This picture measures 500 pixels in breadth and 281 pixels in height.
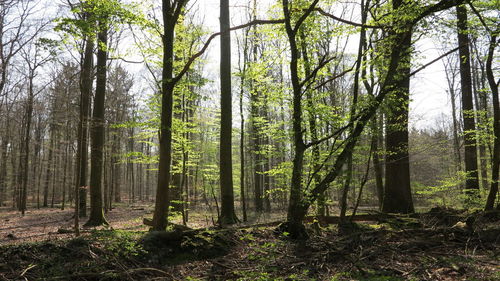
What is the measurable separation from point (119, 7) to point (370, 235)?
8059mm

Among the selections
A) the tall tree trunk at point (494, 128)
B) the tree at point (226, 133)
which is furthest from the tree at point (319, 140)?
the tree at point (226, 133)

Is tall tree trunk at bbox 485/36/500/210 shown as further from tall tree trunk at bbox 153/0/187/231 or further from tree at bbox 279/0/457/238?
tall tree trunk at bbox 153/0/187/231

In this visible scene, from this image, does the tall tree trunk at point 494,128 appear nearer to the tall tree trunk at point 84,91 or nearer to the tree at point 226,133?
the tree at point 226,133

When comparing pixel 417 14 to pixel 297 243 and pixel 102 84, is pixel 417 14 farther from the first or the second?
pixel 102 84

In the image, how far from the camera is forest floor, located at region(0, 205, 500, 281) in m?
4.62

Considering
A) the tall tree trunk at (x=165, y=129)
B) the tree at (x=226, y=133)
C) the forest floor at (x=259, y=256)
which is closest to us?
the forest floor at (x=259, y=256)

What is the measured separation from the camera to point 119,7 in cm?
714

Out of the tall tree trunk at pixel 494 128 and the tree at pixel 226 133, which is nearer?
the tall tree trunk at pixel 494 128

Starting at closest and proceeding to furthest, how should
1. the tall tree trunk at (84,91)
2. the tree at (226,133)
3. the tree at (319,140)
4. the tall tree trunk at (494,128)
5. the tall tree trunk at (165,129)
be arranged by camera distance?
the tree at (319,140) < the tall tree trunk at (165,129) < the tall tree trunk at (494,128) < the tall tree trunk at (84,91) < the tree at (226,133)

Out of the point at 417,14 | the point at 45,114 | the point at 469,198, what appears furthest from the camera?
the point at 45,114

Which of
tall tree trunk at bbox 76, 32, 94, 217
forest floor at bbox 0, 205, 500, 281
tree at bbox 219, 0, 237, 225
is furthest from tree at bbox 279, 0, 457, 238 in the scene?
tall tree trunk at bbox 76, 32, 94, 217

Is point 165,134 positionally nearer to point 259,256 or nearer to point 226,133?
point 259,256

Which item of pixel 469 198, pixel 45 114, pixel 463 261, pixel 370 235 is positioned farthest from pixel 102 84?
pixel 45 114

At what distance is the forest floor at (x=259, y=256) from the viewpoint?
15.2ft
